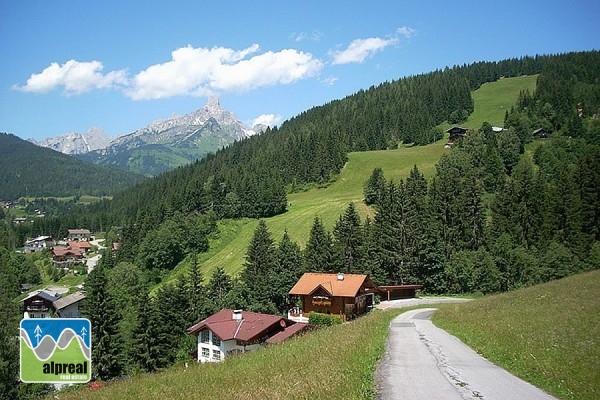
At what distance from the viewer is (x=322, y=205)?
101812 millimetres

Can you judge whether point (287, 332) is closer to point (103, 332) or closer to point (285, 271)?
point (103, 332)

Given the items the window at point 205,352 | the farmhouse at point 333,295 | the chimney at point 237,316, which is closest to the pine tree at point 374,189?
the farmhouse at point 333,295

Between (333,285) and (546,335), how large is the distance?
1393 inches

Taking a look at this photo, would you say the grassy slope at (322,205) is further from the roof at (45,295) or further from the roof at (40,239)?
the roof at (40,239)

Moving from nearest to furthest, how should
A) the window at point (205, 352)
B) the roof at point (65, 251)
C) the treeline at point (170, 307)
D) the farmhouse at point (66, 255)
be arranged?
the treeline at point (170, 307) < the window at point (205, 352) < the farmhouse at point (66, 255) < the roof at point (65, 251)

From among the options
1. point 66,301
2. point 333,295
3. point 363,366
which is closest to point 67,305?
point 66,301

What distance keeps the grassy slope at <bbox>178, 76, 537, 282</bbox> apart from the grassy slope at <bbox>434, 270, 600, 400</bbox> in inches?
2182

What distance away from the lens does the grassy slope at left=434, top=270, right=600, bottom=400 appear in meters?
14.3

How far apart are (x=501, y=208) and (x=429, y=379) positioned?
224ft

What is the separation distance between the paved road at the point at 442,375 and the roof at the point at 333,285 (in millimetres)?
31290

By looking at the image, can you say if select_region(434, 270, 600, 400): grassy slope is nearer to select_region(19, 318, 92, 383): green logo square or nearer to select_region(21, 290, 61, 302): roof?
select_region(19, 318, 92, 383): green logo square

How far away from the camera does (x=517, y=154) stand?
10219cm

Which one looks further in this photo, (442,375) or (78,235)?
(78,235)

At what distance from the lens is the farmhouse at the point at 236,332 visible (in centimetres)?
4284
